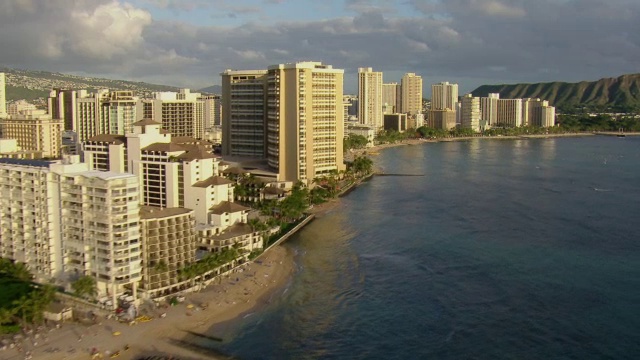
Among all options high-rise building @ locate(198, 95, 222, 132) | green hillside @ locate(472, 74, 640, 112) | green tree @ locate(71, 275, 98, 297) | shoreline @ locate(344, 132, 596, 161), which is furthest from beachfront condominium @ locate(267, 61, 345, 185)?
green hillside @ locate(472, 74, 640, 112)

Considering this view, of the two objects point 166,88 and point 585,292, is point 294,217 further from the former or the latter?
point 166,88

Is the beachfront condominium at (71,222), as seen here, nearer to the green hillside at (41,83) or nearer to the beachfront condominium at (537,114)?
the green hillside at (41,83)

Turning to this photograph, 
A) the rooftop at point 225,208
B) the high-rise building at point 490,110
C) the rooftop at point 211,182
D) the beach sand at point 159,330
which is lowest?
the beach sand at point 159,330

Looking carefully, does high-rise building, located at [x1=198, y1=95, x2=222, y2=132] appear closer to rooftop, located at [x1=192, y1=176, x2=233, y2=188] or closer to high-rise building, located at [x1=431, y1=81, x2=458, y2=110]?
rooftop, located at [x1=192, y1=176, x2=233, y2=188]

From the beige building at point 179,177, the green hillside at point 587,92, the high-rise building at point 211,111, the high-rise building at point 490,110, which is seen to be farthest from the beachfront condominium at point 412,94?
the beige building at point 179,177

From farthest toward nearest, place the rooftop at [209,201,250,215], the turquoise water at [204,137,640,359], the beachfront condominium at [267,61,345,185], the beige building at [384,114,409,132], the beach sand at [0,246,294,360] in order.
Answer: the beige building at [384,114,409,132]
the beachfront condominium at [267,61,345,185]
the rooftop at [209,201,250,215]
the turquoise water at [204,137,640,359]
the beach sand at [0,246,294,360]

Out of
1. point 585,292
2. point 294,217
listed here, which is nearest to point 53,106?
point 294,217

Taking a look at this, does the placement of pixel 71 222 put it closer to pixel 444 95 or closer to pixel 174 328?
pixel 174 328
